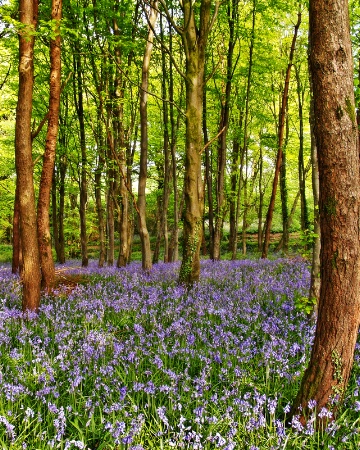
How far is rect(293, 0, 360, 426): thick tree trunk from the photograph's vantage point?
2723 mm

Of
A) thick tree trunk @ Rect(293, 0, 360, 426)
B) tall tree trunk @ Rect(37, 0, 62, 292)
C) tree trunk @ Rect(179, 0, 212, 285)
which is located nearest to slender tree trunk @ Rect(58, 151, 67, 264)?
tall tree trunk @ Rect(37, 0, 62, 292)

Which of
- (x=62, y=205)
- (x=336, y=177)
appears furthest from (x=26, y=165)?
(x=62, y=205)

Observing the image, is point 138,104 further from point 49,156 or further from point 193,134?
point 49,156

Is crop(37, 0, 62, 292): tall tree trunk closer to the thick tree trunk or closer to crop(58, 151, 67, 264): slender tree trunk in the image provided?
the thick tree trunk

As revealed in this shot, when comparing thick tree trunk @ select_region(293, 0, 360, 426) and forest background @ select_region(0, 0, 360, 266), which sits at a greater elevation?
forest background @ select_region(0, 0, 360, 266)

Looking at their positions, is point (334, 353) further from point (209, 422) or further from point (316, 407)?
point (209, 422)

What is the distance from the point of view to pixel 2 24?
1173 centimetres

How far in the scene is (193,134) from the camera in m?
7.99

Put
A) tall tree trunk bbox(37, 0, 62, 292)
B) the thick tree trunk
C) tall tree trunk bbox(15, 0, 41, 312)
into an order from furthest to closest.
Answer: tall tree trunk bbox(37, 0, 62, 292) < tall tree trunk bbox(15, 0, 41, 312) < the thick tree trunk

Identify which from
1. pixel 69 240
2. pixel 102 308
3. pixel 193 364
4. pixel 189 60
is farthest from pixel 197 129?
pixel 69 240

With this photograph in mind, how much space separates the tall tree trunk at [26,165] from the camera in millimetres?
6371

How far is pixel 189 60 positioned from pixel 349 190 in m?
6.23

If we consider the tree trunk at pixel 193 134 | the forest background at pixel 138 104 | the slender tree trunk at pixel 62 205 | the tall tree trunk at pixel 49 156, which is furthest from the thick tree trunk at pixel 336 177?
the slender tree trunk at pixel 62 205

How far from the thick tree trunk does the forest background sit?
6.42 feet
